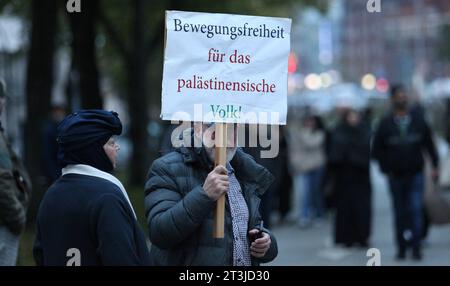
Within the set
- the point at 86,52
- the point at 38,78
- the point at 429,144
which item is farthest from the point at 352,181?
the point at 86,52

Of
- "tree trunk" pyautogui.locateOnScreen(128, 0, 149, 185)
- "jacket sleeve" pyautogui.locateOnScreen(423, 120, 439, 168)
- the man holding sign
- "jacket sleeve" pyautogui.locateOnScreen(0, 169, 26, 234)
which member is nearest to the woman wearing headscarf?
the man holding sign

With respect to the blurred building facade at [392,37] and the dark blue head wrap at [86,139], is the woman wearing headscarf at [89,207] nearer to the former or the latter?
the dark blue head wrap at [86,139]

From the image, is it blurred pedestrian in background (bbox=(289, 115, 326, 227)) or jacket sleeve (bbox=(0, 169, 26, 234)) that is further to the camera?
blurred pedestrian in background (bbox=(289, 115, 326, 227))

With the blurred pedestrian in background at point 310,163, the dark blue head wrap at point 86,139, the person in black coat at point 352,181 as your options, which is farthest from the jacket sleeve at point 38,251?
the blurred pedestrian in background at point 310,163

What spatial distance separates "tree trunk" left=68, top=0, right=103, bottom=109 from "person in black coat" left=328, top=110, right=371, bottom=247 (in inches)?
186

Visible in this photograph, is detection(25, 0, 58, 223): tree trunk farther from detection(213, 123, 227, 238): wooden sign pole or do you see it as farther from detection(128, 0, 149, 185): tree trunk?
detection(213, 123, 227, 238): wooden sign pole

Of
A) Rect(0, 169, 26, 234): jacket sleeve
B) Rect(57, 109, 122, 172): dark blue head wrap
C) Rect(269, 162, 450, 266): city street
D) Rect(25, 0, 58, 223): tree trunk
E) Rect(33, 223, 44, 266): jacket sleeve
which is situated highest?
Rect(25, 0, 58, 223): tree trunk

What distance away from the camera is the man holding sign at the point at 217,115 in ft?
15.1

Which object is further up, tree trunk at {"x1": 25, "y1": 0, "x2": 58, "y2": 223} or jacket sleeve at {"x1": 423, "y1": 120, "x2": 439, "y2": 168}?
tree trunk at {"x1": 25, "y1": 0, "x2": 58, "y2": 223}

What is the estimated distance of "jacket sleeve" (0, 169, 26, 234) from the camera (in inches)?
243

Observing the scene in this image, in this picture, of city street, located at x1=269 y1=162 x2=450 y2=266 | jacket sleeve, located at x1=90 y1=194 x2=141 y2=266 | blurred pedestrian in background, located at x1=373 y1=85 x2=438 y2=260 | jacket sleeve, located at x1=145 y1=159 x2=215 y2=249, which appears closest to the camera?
jacket sleeve, located at x1=90 y1=194 x2=141 y2=266

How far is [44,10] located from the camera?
14992 mm

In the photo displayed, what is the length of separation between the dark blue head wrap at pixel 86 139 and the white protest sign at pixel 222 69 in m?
0.42
